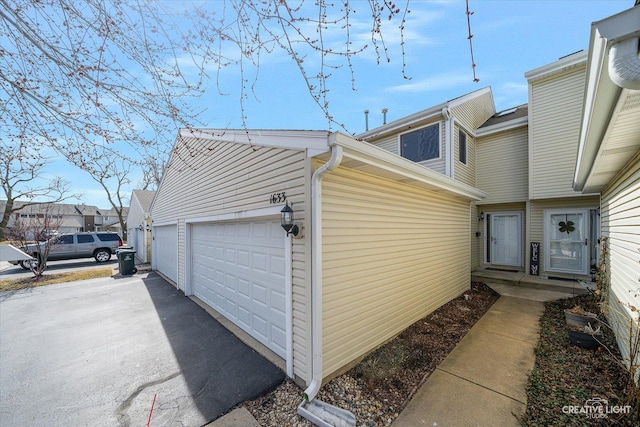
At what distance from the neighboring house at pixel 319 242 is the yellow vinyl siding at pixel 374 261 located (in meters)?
0.02

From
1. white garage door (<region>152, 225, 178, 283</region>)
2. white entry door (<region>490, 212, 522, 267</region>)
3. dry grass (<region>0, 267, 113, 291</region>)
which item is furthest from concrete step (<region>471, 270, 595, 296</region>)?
dry grass (<region>0, 267, 113, 291</region>)

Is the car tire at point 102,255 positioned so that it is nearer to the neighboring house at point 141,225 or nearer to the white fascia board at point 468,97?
the neighboring house at point 141,225

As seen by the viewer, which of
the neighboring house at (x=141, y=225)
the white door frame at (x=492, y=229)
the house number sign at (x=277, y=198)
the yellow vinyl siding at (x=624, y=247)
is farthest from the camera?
the neighboring house at (x=141, y=225)

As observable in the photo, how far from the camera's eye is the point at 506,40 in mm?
2645

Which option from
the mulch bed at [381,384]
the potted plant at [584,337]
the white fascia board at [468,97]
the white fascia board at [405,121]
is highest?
the white fascia board at [468,97]

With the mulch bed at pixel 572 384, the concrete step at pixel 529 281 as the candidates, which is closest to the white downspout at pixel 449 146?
the concrete step at pixel 529 281

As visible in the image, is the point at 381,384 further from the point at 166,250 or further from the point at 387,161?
the point at 166,250

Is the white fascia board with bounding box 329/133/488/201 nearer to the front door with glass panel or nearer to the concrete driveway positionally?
the concrete driveway

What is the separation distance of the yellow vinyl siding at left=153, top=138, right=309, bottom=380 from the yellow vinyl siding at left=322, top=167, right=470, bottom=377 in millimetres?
341

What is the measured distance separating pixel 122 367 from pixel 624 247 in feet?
24.9

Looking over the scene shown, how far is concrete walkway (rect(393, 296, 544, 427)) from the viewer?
259 centimetres

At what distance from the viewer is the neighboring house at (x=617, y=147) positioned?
4.18ft

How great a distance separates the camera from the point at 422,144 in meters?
8.00

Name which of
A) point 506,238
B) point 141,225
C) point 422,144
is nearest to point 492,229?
point 506,238
